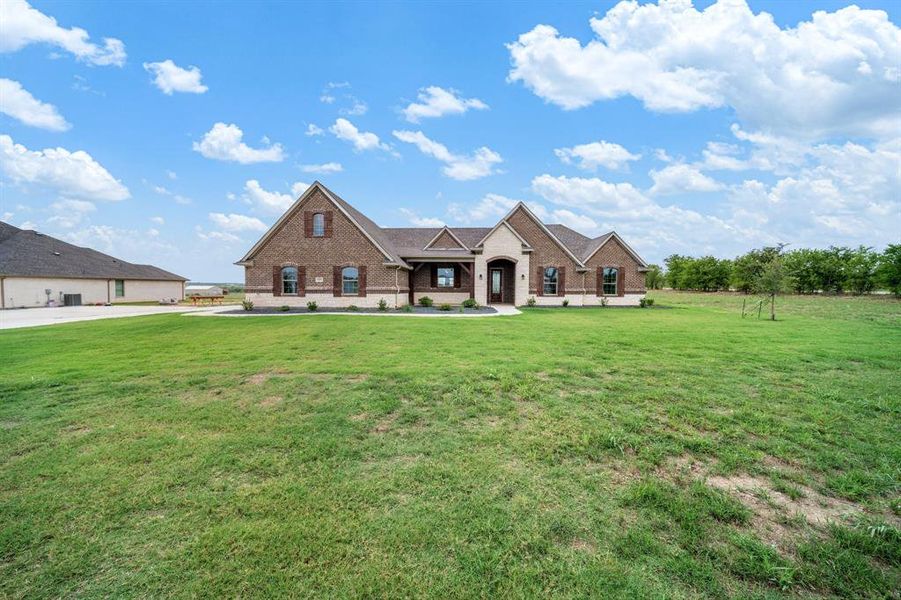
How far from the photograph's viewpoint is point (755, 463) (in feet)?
14.2

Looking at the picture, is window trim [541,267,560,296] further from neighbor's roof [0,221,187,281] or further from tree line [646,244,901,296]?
neighbor's roof [0,221,187,281]

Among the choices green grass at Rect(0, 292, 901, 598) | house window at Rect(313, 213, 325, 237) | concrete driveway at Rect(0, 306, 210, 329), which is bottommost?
green grass at Rect(0, 292, 901, 598)

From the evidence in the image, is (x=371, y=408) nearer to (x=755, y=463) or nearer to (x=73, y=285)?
(x=755, y=463)

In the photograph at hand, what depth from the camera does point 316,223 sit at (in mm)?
24859

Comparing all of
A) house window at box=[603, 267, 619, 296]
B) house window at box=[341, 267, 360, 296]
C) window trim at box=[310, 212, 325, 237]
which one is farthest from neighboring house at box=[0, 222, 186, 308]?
house window at box=[603, 267, 619, 296]

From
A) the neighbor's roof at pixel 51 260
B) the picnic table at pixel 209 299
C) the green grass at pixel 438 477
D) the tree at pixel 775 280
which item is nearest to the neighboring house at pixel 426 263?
the tree at pixel 775 280

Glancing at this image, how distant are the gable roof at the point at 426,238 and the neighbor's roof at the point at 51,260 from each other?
1851cm

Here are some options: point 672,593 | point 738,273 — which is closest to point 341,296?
point 672,593

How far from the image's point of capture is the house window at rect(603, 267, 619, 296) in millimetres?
29688

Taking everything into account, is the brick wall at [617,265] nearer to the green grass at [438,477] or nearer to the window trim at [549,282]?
the window trim at [549,282]

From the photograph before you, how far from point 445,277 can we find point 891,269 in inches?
1803

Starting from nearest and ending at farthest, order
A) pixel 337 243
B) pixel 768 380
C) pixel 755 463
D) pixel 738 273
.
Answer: pixel 755 463
pixel 768 380
pixel 337 243
pixel 738 273

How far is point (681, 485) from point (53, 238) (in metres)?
51.2

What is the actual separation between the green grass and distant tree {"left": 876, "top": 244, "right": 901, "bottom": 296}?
4643cm
